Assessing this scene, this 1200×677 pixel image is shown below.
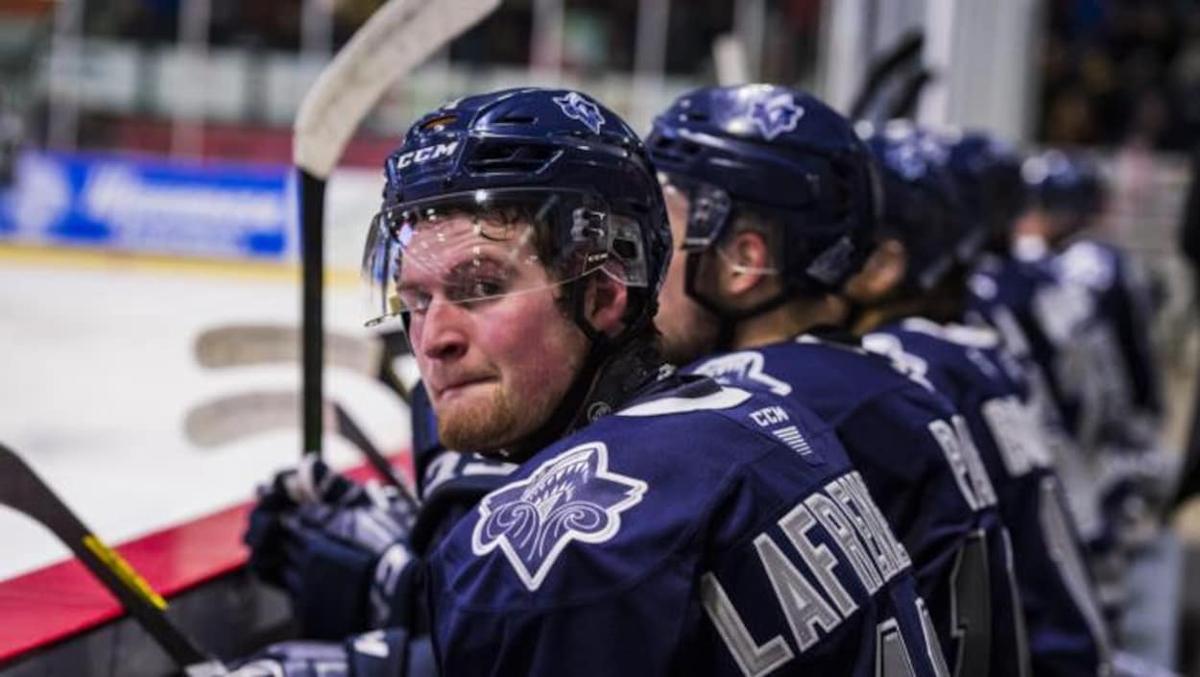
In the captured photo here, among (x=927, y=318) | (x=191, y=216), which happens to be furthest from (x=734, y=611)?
(x=191, y=216)

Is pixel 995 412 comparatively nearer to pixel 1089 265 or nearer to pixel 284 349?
pixel 284 349

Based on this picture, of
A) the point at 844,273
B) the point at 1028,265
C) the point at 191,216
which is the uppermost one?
the point at 844,273

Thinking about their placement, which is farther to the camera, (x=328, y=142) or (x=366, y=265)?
(x=328, y=142)

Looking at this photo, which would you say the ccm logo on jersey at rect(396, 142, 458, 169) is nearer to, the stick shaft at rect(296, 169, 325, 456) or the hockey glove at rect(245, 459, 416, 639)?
the hockey glove at rect(245, 459, 416, 639)

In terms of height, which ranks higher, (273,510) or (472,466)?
(472,466)

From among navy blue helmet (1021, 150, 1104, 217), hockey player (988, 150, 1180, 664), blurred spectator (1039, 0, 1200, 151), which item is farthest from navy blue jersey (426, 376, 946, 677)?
blurred spectator (1039, 0, 1200, 151)

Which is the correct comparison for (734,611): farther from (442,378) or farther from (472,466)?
(472,466)

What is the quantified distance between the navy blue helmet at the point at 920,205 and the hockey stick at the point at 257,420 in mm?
831

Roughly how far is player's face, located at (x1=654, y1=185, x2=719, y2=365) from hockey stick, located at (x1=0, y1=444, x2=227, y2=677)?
0.56 m

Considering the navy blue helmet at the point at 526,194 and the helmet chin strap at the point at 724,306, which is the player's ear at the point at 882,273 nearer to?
the helmet chin strap at the point at 724,306

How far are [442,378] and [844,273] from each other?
735mm

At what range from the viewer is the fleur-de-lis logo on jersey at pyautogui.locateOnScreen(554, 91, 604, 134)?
131 centimetres

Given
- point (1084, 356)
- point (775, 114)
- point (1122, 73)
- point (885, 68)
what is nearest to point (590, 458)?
point (775, 114)

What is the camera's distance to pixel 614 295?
4.26ft
